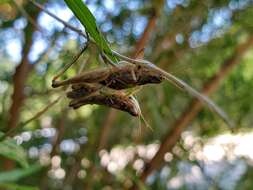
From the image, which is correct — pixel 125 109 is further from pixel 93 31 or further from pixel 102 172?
pixel 102 172

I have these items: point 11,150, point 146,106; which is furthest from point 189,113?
point 11,150

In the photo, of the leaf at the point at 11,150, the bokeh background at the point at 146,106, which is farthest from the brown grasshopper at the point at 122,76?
the bokeh background at the point at 146,106

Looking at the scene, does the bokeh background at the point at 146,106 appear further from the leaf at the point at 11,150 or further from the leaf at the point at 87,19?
the leaf at the point at 87,19

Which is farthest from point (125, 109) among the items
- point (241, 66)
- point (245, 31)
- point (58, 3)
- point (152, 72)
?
point (241, 66)

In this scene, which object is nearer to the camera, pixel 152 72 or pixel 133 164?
pixel 152 72

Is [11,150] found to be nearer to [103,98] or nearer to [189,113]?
[103,98]

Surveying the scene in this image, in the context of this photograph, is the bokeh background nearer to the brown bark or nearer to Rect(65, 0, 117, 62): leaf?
the brown bark

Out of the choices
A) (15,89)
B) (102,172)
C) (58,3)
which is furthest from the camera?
(102,172)
